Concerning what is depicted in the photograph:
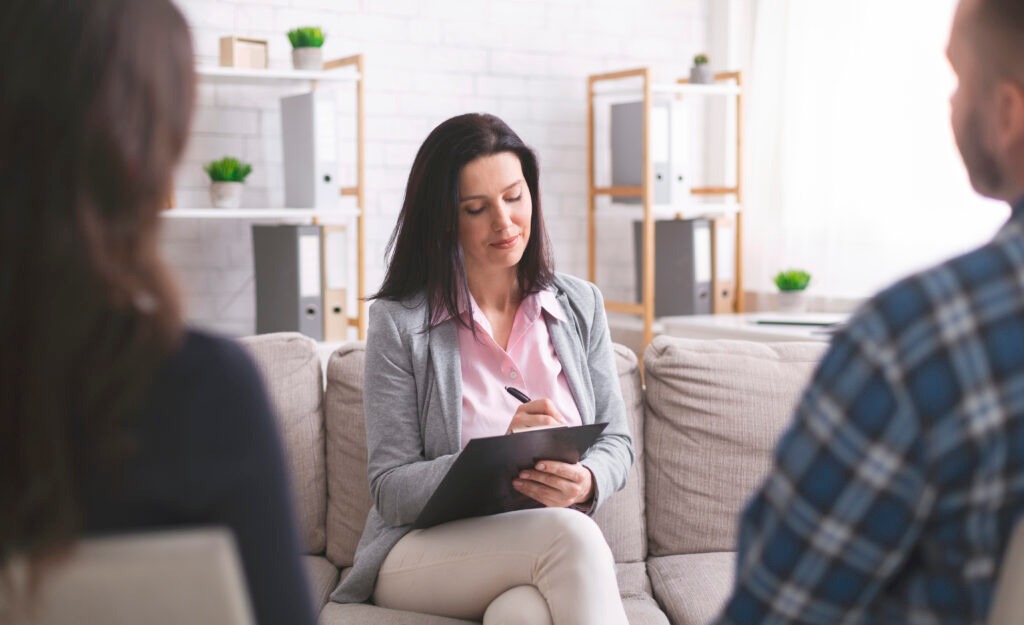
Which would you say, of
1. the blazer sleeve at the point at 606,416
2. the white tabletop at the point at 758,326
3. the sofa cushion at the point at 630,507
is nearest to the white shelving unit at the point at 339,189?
the white tabletop at the point at 758,326

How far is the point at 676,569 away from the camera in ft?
7.56

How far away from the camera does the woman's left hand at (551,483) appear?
1.88 meters

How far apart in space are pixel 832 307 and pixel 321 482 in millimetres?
2256

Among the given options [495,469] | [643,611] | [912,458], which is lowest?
[643,611]

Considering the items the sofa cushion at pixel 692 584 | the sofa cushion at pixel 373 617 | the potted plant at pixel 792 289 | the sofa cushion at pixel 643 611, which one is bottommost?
the sofa cushion at pixel 643 611

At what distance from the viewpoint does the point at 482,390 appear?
2.13 metres

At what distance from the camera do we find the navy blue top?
29.6 inches

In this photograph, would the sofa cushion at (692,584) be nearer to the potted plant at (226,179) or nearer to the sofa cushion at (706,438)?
the sofa cushion at (706,438)

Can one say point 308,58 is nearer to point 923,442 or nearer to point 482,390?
point 482,390

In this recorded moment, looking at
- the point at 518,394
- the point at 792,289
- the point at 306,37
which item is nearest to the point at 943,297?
the point at 518,394

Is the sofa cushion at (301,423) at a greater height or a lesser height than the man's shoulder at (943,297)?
lesser

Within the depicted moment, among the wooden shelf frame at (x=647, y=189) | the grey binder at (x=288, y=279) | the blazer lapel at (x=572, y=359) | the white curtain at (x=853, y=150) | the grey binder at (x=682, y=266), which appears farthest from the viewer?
the grey binder at (x=682, y=266)

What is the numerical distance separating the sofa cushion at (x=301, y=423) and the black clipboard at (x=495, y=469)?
0.41 meters

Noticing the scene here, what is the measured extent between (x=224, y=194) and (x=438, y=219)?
5.04ft
